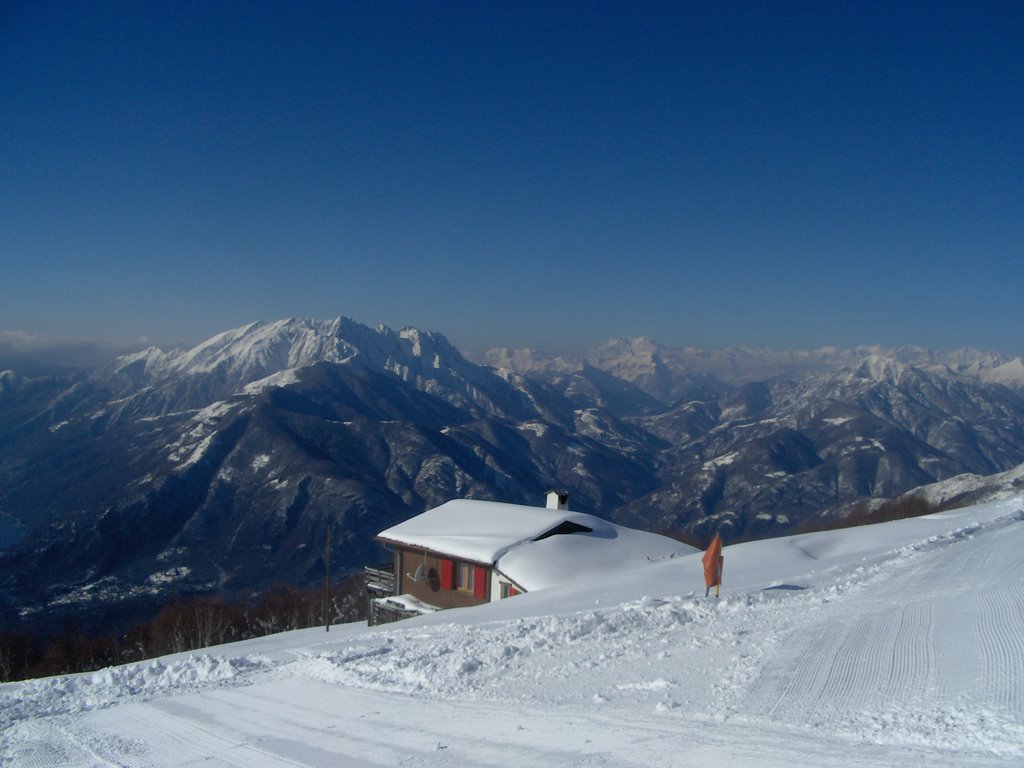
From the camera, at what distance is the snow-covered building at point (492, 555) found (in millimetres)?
28234

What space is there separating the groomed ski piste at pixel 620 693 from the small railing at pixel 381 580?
20.2 m

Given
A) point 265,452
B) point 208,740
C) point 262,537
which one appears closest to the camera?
point 208,740

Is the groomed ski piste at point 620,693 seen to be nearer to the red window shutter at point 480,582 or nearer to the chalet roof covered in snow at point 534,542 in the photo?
the chalet roof covered in snow at point 534,542

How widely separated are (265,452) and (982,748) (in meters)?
205

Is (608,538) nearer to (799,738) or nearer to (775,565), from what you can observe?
(775,565)

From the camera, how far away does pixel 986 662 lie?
8289 millimetres

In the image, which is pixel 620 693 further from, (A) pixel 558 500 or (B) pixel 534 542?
(A) pixel 558 500

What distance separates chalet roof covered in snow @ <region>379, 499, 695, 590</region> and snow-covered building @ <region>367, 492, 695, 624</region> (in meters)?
0.04

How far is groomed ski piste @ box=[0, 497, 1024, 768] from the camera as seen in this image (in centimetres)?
689

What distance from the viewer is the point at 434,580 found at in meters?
31.8

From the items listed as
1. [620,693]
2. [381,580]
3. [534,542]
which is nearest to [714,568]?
[620,693]

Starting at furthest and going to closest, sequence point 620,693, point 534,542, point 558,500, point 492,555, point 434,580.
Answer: point 558,500
point 434,580
point 534,542
point 492,555
point 620,693

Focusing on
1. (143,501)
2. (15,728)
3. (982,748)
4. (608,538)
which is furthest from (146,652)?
(143,501)

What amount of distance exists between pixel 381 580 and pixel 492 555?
10.0 metres
